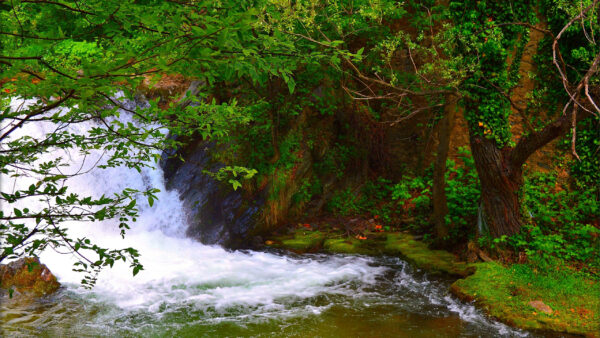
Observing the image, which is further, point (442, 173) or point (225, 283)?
point (442, 173)

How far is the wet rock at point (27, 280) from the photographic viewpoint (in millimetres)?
7090

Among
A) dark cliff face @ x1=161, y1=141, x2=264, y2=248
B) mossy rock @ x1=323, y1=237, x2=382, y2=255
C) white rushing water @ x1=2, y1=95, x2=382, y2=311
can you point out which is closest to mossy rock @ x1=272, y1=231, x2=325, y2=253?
mossy rock @ x1=323, y1=237, x2=382, y2=255

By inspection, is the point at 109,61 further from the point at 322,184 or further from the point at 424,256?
the point at 322,184

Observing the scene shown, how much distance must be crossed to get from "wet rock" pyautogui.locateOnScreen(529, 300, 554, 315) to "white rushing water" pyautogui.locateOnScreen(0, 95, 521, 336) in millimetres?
638

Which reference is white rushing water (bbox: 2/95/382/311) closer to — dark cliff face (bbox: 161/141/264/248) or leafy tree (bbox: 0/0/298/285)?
dark cliff face (bbox: 161/141/264/248)

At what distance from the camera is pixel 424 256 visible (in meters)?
8.46

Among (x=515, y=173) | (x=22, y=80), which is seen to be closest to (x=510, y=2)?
(x=515, y=173)

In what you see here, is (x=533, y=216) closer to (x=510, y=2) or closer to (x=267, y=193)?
(x=510, y=2)

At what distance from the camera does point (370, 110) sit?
11406mm

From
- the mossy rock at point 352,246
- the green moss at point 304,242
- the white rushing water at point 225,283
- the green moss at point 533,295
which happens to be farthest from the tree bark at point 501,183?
the green moss at point 304,242

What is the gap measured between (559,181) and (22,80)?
9.11 metres

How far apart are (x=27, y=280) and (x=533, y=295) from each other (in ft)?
26.4

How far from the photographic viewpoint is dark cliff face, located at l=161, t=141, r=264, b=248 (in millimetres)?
10211

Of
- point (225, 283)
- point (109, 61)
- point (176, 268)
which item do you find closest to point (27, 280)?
point (176, 268)
